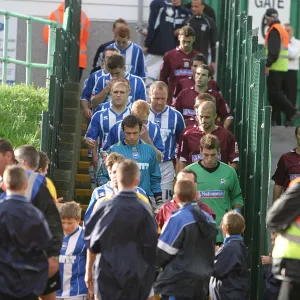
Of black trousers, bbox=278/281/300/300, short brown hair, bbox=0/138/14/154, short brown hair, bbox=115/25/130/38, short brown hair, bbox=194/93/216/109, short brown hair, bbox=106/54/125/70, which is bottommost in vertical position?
black trousers, bbox=278/281/300/300

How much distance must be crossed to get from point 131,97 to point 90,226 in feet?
18.3

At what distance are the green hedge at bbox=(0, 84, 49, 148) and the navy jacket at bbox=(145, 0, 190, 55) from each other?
6.62ft

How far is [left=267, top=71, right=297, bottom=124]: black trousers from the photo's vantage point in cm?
2055

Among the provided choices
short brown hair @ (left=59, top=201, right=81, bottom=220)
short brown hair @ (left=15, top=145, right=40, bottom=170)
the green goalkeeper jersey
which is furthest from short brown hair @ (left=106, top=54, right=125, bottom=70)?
short brown hair @ (left=15, top=145, right=40, bottom=170)

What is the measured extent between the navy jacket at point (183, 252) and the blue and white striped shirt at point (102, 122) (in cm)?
373

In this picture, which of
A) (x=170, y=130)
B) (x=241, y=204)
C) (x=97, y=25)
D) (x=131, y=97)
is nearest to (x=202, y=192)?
(x=241, y=204)

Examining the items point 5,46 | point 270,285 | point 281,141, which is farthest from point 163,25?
point 270,285

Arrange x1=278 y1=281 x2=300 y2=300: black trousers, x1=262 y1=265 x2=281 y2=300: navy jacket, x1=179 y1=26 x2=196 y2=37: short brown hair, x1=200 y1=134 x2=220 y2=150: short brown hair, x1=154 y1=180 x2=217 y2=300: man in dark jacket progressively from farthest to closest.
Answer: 1. x1=179 y1=26 x2=196 y2=37: short brown hair
2. x1=200 y1=134 x2=220 y2=150: short brown hair
3. x1=262 y1=265 x2=281 y2=300: navy jacket
4. x1=154 y1=180 x2=217 y2=300: man in dark jacket
5. x1=278 y1=281 x2=300 y2=300: black trousers

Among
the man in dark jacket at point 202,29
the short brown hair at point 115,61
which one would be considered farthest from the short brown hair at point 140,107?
the man in dark jacket at point 202,29

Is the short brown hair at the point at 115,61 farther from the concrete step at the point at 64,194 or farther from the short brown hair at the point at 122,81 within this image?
the concrete step at the point at 64,194

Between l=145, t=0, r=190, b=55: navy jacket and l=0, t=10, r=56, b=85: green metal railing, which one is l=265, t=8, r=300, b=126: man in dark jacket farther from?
l=0, t=10, r=56, b=85: green metal railing

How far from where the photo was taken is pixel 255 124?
1537cm

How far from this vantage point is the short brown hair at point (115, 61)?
16453mm

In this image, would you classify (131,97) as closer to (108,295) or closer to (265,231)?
(265,231)
